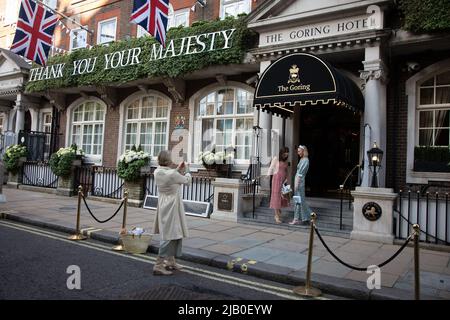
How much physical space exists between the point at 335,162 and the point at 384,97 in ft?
9.73

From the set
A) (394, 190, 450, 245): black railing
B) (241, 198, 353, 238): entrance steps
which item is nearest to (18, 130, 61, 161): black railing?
(241, 198, 353, 238): entrance steps

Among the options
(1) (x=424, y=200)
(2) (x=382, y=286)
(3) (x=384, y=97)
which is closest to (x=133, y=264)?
(2) (x=382, y=286)

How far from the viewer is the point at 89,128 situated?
1781 centimetres

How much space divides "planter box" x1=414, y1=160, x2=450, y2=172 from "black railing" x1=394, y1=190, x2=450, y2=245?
1.66m

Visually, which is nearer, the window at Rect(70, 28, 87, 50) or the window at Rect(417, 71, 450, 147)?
the window at Rect(417, 71, 450, 147)

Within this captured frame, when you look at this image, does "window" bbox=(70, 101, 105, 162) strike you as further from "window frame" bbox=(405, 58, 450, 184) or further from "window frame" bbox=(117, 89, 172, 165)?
"window frame" bbox=(405, 58, 450, 184)

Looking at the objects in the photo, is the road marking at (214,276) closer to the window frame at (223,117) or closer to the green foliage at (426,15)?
the window frame at (223,117)

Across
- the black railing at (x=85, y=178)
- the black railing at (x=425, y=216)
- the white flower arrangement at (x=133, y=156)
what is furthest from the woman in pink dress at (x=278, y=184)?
the black railing at (x=85, y=178)

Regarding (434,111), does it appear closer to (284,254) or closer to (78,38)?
(284,254)

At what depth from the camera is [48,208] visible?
1116cm

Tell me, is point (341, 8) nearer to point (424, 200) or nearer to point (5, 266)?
point (424, 200)

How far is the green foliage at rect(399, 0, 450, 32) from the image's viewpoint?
326 inches

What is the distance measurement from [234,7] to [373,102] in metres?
7.00

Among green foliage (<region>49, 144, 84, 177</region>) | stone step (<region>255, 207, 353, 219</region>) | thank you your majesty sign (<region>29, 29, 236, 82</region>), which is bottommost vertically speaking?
stone step (<region>255, 207, 353, 219</region>)
